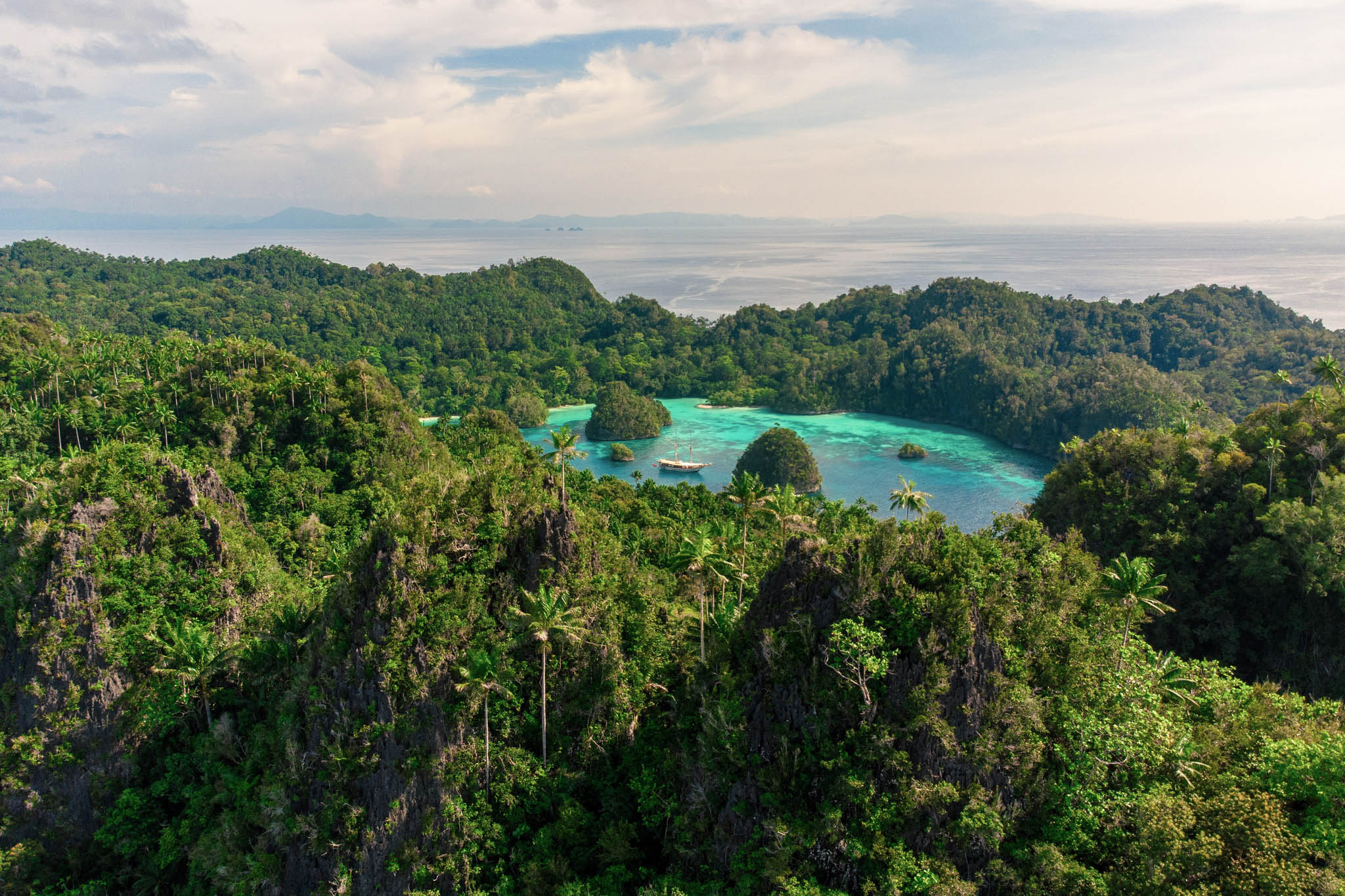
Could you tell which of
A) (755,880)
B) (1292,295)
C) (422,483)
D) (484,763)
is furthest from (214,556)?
(1292,295)

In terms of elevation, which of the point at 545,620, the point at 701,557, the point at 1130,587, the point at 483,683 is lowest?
the point at 483,683

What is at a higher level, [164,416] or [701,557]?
[164,416]

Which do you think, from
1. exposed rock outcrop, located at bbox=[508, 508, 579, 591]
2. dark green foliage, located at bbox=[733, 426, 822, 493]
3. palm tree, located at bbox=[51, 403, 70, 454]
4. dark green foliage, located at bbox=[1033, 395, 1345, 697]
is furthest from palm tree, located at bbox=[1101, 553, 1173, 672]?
palm tree, located at bbox=[51, 403, 70, 454]

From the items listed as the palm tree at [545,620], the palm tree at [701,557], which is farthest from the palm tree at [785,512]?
the palm tree at [545,620]

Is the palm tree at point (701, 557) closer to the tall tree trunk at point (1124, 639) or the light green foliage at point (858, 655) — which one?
the light green foliage at point (858, 655)

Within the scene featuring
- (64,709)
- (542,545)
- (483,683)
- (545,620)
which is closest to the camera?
(545,620)

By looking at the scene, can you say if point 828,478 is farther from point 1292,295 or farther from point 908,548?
point 1292,295

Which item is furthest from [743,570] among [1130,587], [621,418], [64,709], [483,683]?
[621,418]

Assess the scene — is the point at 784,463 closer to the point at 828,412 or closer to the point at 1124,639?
the point at 828,412

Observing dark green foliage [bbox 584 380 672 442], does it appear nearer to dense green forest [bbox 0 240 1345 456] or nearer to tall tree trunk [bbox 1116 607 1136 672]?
dense green forest [bbox 0 240 1345 456]
